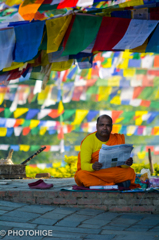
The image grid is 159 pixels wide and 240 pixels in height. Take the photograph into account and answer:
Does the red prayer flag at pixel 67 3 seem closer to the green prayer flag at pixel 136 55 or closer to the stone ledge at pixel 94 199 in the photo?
the stone ledge at pixel 94 199

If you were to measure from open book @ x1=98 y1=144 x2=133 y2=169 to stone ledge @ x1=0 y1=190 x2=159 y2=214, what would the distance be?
1.28 ft

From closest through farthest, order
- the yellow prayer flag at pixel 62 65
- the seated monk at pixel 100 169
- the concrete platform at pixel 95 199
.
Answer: the concrete platform at pixel 95 199 < the seated monk at pixel 100 169 < the yellow prayer flag at pixel 62 65

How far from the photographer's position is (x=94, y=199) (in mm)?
4270

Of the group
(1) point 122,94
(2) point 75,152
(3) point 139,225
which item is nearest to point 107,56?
(1) point 122,94

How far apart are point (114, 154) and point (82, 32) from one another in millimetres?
2469

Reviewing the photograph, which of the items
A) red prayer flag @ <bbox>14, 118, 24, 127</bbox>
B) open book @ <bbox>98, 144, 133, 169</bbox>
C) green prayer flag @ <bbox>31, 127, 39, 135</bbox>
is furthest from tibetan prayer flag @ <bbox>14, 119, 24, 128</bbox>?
open book @ <bbox>98, 144, 133, 169</bbox>

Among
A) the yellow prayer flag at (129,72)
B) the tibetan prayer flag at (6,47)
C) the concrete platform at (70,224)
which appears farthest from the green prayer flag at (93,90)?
the concrete platform at (70,224)

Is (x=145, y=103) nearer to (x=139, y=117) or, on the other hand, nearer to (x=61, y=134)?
(x=139, y=117)

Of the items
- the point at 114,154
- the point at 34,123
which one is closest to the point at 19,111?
the point at 34,123

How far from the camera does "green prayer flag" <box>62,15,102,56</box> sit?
556 cm

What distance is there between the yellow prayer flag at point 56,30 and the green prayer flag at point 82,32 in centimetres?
15

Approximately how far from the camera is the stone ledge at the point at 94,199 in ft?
13.7

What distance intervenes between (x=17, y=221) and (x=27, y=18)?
3474 millimetres

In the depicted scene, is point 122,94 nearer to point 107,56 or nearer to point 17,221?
point 107,56
